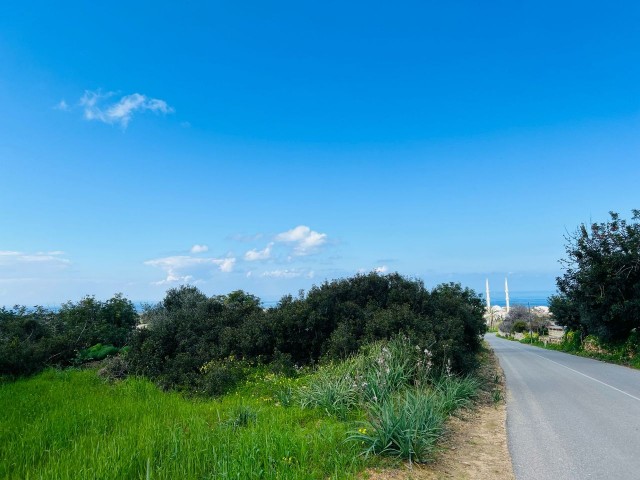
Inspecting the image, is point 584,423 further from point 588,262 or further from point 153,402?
point 588,262

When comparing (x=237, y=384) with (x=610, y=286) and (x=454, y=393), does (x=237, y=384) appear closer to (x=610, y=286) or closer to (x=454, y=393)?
(x=454, y=393)

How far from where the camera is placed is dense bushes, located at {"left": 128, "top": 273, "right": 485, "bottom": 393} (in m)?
12.0

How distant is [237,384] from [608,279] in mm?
22734

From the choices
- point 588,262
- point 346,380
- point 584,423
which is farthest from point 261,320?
point 588,262

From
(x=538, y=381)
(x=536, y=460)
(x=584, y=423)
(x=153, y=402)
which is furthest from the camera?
(x=538, y=381)

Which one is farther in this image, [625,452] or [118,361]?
[118,361]

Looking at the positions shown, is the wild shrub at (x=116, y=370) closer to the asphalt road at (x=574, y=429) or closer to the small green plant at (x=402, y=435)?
the small green plant at (x=402, y=435)

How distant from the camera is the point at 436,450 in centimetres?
621

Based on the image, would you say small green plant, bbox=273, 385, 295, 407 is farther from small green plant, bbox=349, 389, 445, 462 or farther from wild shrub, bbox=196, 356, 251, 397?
small green plant, bbox=349, 389, 445, 462

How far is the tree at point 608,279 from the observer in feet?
76.7

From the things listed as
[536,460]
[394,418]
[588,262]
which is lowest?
[536,460]

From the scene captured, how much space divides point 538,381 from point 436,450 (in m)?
11.1

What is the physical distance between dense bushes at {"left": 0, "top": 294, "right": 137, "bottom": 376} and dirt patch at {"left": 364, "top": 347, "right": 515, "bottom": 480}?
13367 mm

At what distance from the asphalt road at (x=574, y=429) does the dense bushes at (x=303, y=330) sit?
2259mm
